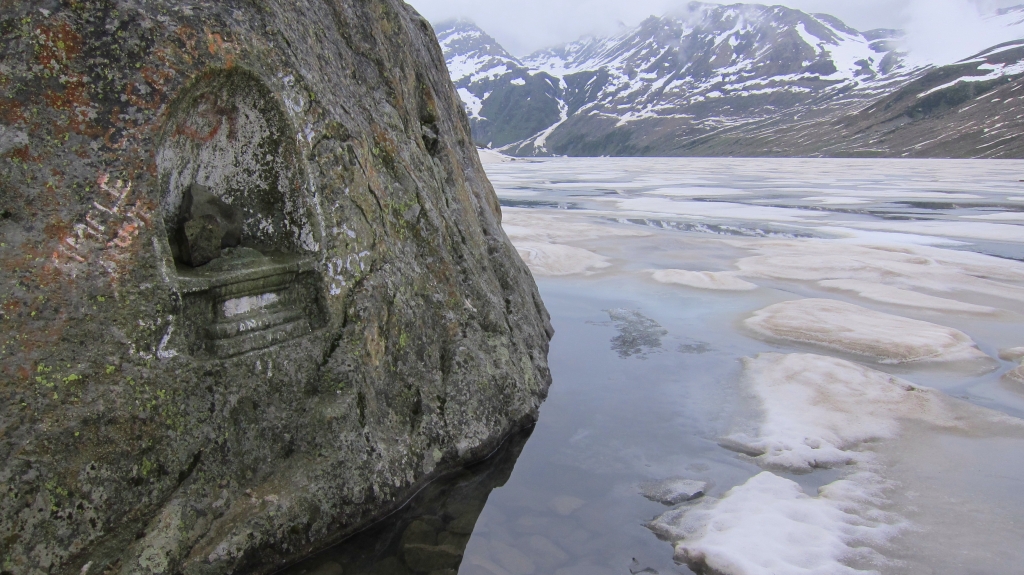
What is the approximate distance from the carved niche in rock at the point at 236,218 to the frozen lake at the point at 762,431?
1873mm

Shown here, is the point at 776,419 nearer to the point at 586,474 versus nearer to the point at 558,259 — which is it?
the point at 586,474

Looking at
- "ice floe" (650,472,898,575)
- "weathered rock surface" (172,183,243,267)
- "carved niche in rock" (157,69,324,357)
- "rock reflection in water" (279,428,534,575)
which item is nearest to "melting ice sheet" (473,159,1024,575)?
"ice floe" (650,472,898,575)

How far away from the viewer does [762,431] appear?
269 inches

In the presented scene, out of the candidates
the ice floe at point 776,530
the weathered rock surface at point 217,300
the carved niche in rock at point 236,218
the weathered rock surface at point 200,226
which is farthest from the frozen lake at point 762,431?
the weathered rock surface at point 200,226

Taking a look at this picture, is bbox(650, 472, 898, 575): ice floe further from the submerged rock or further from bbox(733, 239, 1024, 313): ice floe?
bbox(733, 239, 1024, 313): ice floe

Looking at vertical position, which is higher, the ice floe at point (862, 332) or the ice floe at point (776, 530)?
the ice floe at point (776, 530)

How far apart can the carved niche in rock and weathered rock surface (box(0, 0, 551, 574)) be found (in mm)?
18

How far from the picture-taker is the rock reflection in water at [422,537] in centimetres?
469

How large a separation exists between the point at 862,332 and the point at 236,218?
355 inches

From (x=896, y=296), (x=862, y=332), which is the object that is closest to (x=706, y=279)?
(x=896, y=296)

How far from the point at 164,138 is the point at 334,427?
2.39 m

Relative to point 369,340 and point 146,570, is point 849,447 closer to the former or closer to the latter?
point 369,340

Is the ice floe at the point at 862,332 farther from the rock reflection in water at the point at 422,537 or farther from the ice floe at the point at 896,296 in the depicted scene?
the rock reflection in water at the point at 422,537

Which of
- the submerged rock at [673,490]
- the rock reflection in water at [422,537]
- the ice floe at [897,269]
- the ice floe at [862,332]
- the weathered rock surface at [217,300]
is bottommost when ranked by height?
the ice floe at [897,269]
